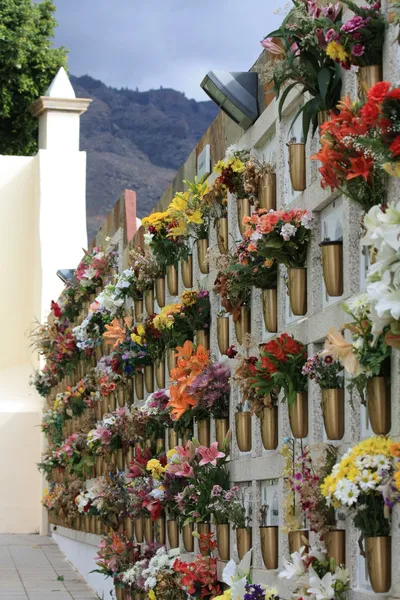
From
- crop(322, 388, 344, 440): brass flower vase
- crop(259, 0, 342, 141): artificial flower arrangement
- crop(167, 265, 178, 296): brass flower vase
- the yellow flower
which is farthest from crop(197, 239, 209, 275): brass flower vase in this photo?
the yellow flower

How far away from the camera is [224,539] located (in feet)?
18.8

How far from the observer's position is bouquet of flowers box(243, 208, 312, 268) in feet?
15.0

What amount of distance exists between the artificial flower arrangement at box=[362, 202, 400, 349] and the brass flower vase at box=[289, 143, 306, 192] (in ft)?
4.62

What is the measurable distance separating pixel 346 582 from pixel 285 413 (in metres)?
1.06

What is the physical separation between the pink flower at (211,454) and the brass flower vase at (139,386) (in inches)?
99.2

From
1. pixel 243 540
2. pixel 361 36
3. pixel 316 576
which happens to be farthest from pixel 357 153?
pixel 243 540

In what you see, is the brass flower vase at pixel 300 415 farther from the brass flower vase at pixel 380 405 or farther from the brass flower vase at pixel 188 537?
the brass flower vase at pixel 188 537

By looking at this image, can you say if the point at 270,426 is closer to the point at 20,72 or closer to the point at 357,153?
the point at 357,153

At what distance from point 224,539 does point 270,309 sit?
52.5 inches

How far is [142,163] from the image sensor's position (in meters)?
66.5

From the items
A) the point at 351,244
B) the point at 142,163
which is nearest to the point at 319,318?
the point at 351,244

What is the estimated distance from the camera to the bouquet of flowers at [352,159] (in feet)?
11.8

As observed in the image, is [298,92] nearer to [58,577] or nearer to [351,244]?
[351,244]

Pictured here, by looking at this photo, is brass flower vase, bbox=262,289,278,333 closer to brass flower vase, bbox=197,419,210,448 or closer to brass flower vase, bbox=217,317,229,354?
brass flower vase, bbox=217,317,229,354
